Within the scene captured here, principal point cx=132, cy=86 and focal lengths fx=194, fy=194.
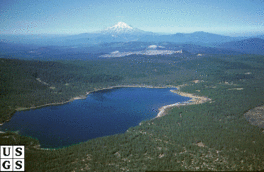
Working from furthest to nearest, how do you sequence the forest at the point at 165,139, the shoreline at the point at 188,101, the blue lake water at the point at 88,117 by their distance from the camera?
the shoreline at the point at 188,101, the blue lake water at the point at 88,117, the forest at the point at 165,139

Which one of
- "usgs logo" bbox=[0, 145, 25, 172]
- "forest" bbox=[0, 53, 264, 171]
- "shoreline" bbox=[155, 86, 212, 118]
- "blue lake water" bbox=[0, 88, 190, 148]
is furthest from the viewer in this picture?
"shoreline" bbox=[155, 86, 212, 118]

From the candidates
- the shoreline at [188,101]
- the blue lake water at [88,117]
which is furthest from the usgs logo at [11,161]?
the shoreline at [188,101]

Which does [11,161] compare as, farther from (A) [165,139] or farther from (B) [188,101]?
(B) [188,101]

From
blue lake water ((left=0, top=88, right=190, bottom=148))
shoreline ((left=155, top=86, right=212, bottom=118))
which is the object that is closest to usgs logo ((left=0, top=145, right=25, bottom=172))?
blue lake water ((left=0, top=88, right=190, bottom=148))

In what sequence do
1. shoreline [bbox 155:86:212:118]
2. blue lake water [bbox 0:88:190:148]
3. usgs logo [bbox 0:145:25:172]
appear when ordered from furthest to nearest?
shoreline [bbox 155:86:212:118] < blue lake water [bbox 0:88:190:148] < usgs logo [bbox 0:145:25:172]

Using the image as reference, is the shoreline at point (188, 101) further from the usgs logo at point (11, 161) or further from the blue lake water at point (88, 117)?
the usgs logo at point (11, 161)

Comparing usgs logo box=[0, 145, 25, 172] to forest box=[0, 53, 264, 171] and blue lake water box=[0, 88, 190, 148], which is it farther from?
blue lake water box=[0, 88, 190, 148]

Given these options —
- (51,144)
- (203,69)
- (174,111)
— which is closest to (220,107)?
(174,111)

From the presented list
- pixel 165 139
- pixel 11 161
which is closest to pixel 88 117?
pixel 165 139
